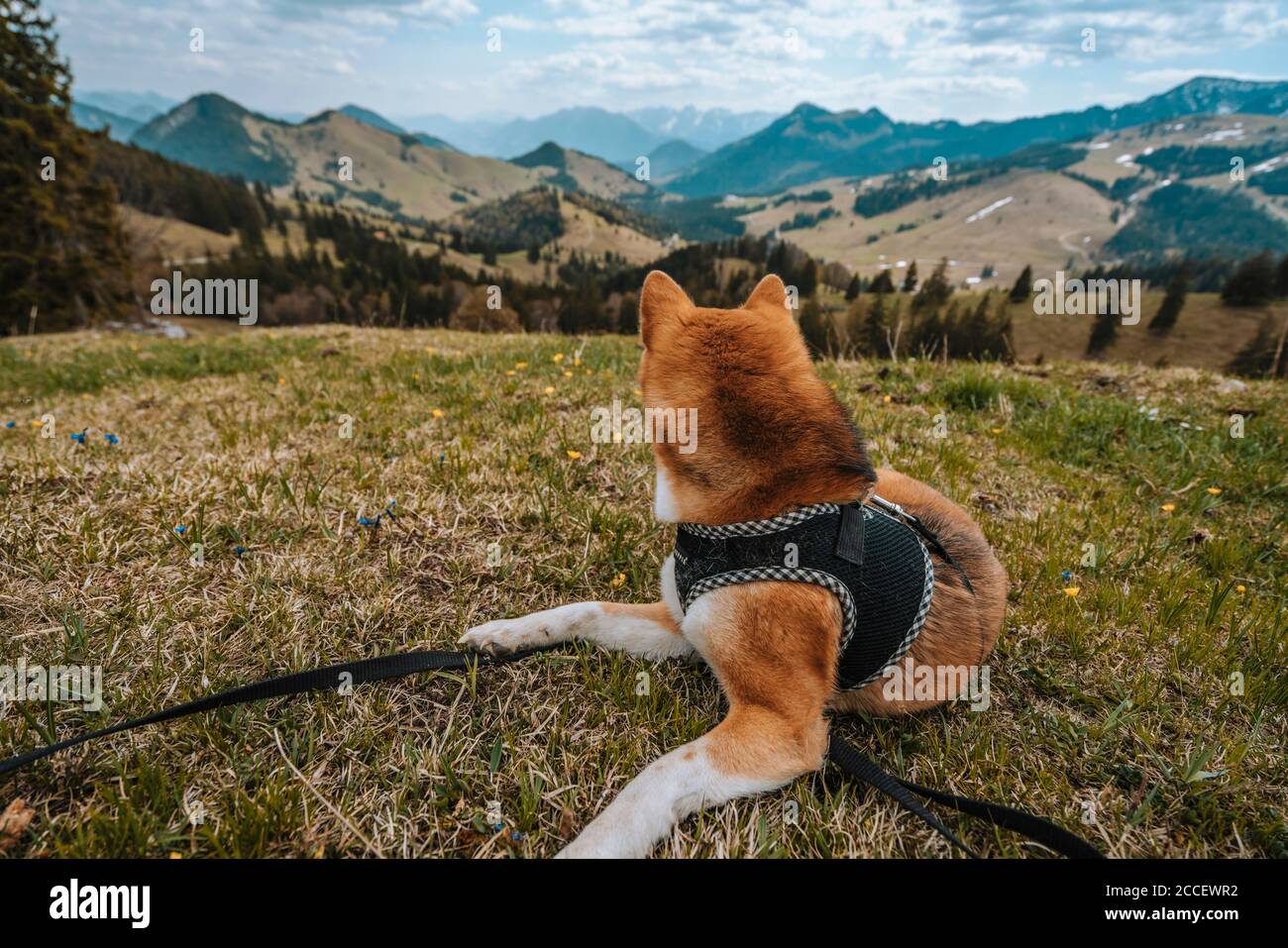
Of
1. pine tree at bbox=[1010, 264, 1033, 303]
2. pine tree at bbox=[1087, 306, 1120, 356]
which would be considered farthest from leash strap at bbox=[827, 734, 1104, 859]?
pine tree at bbox=[1010, 264, 1033, 303]

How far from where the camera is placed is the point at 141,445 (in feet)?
20.9

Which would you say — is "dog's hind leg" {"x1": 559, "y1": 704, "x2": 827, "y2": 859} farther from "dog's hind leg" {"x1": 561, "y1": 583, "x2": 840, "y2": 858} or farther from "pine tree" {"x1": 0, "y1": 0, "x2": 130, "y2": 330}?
"pine tree" {"x1": 0, "y1": 0, "x2": 130, "y2": 330}

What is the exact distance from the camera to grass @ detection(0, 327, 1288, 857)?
272 centimetres

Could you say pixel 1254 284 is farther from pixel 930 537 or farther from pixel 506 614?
pixel 506 614

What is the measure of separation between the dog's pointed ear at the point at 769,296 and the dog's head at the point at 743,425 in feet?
1.59

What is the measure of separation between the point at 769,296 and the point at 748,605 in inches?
88.5

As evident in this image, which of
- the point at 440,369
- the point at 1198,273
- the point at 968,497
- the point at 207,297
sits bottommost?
the point at 968,497

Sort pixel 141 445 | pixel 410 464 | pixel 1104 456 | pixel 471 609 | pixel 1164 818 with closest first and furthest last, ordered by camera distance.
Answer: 1. pixel 1164 818
2. pixel 471 609
3. pixel 410 464
4. pixel 141 445
5. pixel 1104 456

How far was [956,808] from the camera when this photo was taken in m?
2.79

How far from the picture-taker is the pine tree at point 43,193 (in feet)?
120

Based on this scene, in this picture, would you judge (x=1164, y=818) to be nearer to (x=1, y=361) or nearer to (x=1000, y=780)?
(x=1000, y=780)

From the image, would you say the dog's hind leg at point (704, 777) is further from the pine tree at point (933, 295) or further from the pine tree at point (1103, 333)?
the pine tree at point (1103, 333)

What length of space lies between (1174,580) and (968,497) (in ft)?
5.84
